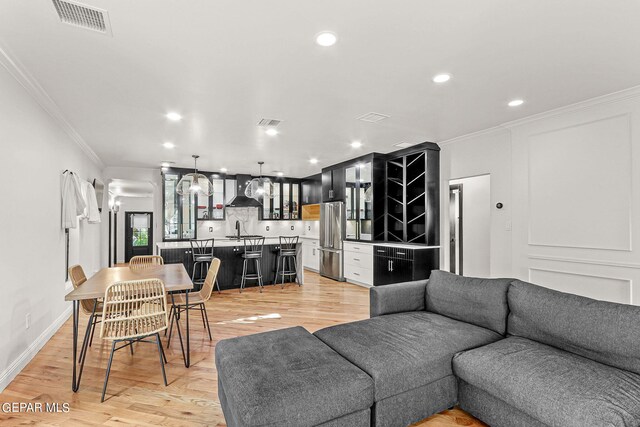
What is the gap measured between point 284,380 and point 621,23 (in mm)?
3106

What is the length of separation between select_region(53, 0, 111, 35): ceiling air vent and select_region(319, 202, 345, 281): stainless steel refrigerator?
210 inches

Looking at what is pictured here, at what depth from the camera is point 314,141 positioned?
204 inches

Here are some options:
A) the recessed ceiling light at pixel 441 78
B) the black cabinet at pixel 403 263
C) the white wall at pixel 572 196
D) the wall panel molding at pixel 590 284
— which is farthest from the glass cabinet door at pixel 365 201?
the recessed ceiling light at pixel 441 78

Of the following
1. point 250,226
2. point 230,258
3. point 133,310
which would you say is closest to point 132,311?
point 133,310

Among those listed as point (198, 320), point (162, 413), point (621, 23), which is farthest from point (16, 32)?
point (621, 23)

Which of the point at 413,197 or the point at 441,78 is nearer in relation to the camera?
the point at 441,78

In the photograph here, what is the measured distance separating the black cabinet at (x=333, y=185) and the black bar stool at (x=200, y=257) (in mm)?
2922

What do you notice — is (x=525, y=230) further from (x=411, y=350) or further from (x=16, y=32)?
(x=16, y=32)

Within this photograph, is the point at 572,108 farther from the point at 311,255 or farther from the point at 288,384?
the point at 311,255

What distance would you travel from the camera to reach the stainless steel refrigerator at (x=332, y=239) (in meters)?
6.95

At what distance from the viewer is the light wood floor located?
6.94 feet

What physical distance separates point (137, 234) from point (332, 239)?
7435 millimetres

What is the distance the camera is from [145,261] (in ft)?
14.4

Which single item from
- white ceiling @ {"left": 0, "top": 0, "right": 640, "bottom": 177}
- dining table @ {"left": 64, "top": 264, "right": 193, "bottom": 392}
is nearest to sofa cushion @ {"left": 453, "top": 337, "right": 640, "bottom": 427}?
white ceiling @ {"left": 0, "top": 0, "right": 640, "bottom": 177}
